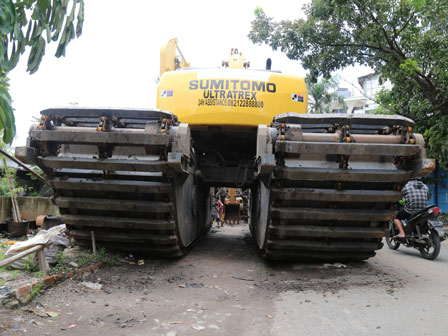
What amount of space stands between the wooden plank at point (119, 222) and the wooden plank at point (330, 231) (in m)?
1.24

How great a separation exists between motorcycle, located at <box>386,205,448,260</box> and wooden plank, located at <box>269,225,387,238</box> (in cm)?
164

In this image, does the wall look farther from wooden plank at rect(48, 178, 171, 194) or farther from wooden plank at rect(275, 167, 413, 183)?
wooden plank at rect(275, 167, 413, 183)

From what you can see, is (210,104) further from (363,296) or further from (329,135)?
(363,296)

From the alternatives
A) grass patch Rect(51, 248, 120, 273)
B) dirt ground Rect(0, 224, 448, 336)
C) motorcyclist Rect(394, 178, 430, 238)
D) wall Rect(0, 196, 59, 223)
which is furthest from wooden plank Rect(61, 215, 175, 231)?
wall Rect(0, 196, 59, 223)

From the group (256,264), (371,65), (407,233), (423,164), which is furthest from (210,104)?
(371,65)

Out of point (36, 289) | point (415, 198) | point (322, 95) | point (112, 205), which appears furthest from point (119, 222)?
point (322, 95)

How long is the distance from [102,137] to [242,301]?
2.10m

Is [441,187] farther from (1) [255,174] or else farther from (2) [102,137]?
(2) [102,137]

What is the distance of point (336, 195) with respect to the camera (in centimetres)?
402

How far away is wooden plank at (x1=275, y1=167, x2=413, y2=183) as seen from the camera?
12.7 ft

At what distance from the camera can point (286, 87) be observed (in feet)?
17.1

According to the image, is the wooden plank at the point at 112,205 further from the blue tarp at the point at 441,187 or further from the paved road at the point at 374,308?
the blue tarp at the point at 441,187

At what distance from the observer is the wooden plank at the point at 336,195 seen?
158 inches

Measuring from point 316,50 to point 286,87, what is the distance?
18.1 feet
